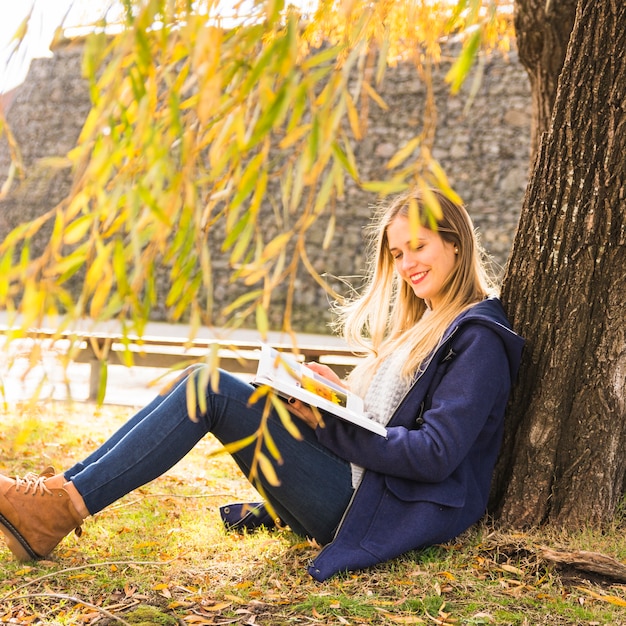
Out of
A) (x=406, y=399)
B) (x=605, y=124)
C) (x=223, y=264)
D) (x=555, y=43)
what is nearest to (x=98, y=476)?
(x=406, y=399)

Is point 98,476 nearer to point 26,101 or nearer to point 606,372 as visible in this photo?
point 606,372

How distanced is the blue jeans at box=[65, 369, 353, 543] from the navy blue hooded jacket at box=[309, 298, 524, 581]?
0.07 m

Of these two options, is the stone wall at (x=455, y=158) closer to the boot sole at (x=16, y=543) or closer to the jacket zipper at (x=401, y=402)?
the jacket zipper at (x=401, y=402)

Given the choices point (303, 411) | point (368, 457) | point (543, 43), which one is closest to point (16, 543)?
point (303, 411)

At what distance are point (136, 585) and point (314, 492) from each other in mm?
528

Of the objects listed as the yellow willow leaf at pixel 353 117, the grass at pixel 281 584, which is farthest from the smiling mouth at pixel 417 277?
the yellow willow leaf at pixel 353 117

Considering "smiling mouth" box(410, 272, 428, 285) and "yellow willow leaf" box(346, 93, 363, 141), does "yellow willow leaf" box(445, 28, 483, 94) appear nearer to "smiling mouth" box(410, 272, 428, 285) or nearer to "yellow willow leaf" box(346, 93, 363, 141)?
"yellow willow leaf" box(346, 93, 363, 141)

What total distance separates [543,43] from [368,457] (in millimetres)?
2153

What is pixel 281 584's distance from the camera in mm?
2189

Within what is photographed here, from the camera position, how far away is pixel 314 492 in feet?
7.36

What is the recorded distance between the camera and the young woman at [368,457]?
2143 millimetres

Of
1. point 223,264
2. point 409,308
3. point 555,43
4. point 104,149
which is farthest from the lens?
point 223,264

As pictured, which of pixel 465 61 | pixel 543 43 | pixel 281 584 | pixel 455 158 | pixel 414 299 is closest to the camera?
pixel 465 61

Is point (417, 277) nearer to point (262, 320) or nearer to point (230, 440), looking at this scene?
point (230, 440)
